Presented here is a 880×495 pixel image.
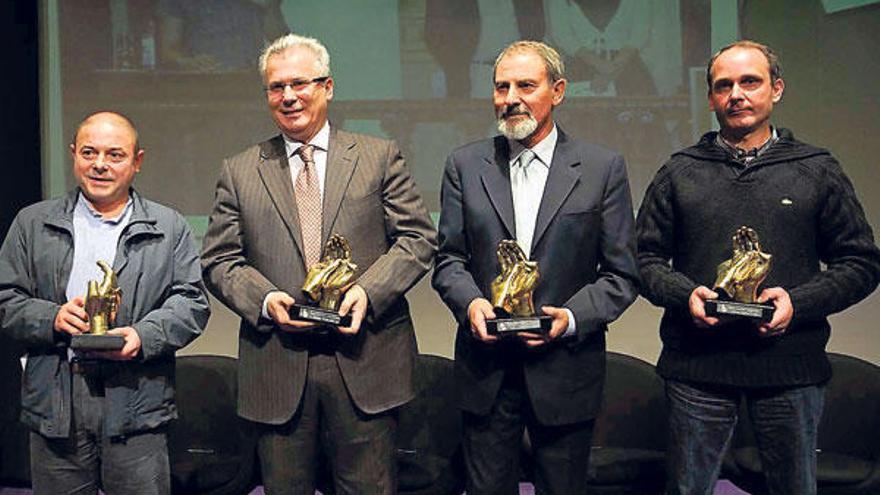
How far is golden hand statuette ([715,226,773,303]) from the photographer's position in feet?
9.39

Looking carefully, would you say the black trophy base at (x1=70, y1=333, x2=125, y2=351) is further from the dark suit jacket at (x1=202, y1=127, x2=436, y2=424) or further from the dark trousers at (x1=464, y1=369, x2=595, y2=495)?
the dark trousers at (x1=464, y1=369, x2=595, y2=495)

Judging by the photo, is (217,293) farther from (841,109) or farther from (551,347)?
(841,109)

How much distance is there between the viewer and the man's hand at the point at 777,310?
289 cm

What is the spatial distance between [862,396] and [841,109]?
4.60 feet

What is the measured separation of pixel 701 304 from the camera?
2.92m

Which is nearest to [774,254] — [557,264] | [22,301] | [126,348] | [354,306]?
[557,264]

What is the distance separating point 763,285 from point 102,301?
1957 mm

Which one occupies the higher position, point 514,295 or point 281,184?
point 281,184

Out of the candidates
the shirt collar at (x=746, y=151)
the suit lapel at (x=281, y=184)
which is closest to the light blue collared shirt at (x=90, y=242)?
the suit lapel at (x=281, y=184)

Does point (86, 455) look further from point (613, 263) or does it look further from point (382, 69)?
point (382, 69)

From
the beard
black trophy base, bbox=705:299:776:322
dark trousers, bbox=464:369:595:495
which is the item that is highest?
the beard

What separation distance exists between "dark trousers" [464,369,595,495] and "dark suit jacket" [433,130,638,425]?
0.16ft

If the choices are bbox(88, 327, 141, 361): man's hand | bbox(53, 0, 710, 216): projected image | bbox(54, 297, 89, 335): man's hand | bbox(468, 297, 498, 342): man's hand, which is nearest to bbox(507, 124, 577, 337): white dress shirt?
bbox(468, 297, 498, 342): man's hand

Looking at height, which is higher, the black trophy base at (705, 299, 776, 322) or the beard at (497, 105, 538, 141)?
the beard at (497, 105, 538, 141)
